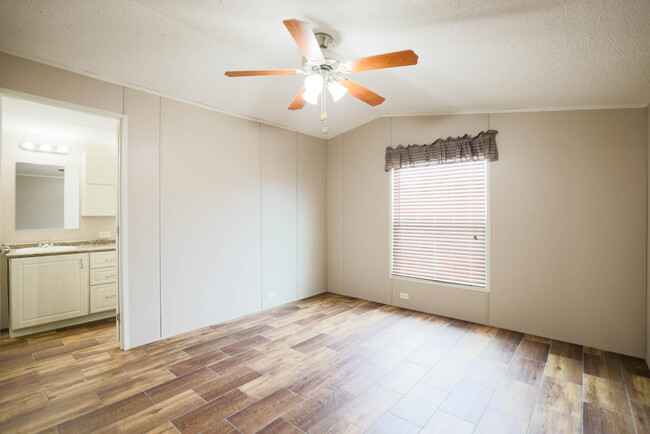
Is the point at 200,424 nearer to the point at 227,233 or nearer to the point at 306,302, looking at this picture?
the point at 227,233

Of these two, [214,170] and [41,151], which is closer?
[214,170]

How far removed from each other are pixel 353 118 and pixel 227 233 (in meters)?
2.40

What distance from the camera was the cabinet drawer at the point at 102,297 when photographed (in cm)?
377

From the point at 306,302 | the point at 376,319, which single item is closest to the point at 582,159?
the point at 376,319

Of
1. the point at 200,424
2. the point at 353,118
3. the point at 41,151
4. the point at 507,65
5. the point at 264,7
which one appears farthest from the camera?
the point at 353,118

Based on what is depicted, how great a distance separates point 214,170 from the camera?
11.9 feet

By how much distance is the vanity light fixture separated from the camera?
3747mm

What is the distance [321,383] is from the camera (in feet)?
7.83

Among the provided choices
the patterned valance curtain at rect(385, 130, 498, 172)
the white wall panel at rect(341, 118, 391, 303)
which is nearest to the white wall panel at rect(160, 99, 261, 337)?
the white wall panel at rect(341, 118, 391, 303)

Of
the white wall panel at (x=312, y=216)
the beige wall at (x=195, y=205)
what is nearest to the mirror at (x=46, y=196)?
the beige wall at (x=195, y=205)

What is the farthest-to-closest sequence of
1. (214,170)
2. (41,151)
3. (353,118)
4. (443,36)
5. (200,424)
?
(353,118)
(41,151)
(214,170)
(443,36)
(200,424)

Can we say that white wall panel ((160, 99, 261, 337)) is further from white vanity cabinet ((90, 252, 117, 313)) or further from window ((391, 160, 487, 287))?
window ((391, 160, 487, 287))

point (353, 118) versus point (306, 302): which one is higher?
point (353, 118)

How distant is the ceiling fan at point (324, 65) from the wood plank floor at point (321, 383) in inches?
83.1
